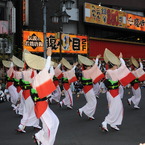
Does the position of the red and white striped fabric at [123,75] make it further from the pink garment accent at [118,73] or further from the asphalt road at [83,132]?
the asphalt road at [83,132]

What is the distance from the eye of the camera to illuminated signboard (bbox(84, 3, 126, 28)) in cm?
2241

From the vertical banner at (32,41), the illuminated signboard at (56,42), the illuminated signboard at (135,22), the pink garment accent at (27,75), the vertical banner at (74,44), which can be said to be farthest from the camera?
the illuminated signboard at (135,22)

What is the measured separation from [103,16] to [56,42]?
19.6 feet

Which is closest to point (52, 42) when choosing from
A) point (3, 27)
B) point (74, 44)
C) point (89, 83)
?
point (74, 44)

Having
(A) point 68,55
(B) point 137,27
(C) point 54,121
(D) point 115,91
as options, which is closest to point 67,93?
(D) point 115,91

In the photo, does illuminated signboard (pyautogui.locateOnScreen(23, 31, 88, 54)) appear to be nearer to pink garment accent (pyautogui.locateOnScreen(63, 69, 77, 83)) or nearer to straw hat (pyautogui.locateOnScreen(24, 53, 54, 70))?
pink garment accent (pyautogui.locateOnScreen(63, 69, 77, 83))

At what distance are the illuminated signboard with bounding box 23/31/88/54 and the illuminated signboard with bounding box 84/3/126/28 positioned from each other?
6.79ft

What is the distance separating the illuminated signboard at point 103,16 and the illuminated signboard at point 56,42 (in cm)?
207

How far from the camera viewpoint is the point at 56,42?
1995 cm

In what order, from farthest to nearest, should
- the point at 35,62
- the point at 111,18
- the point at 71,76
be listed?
1. the point at 111,18
2. the point at 71,76
3. the point at 35,62

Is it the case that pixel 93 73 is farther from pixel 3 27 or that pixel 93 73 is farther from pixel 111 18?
pixel 111 18

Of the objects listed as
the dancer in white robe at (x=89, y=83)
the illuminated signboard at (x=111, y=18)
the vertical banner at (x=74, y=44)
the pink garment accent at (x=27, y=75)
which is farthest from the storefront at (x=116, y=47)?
the pink garment accent at (x=27, y=75)

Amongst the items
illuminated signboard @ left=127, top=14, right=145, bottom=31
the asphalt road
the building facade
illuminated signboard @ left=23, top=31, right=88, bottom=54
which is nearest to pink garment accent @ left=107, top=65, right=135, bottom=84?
the asphalt road

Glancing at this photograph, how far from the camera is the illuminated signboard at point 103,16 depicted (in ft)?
73.5
